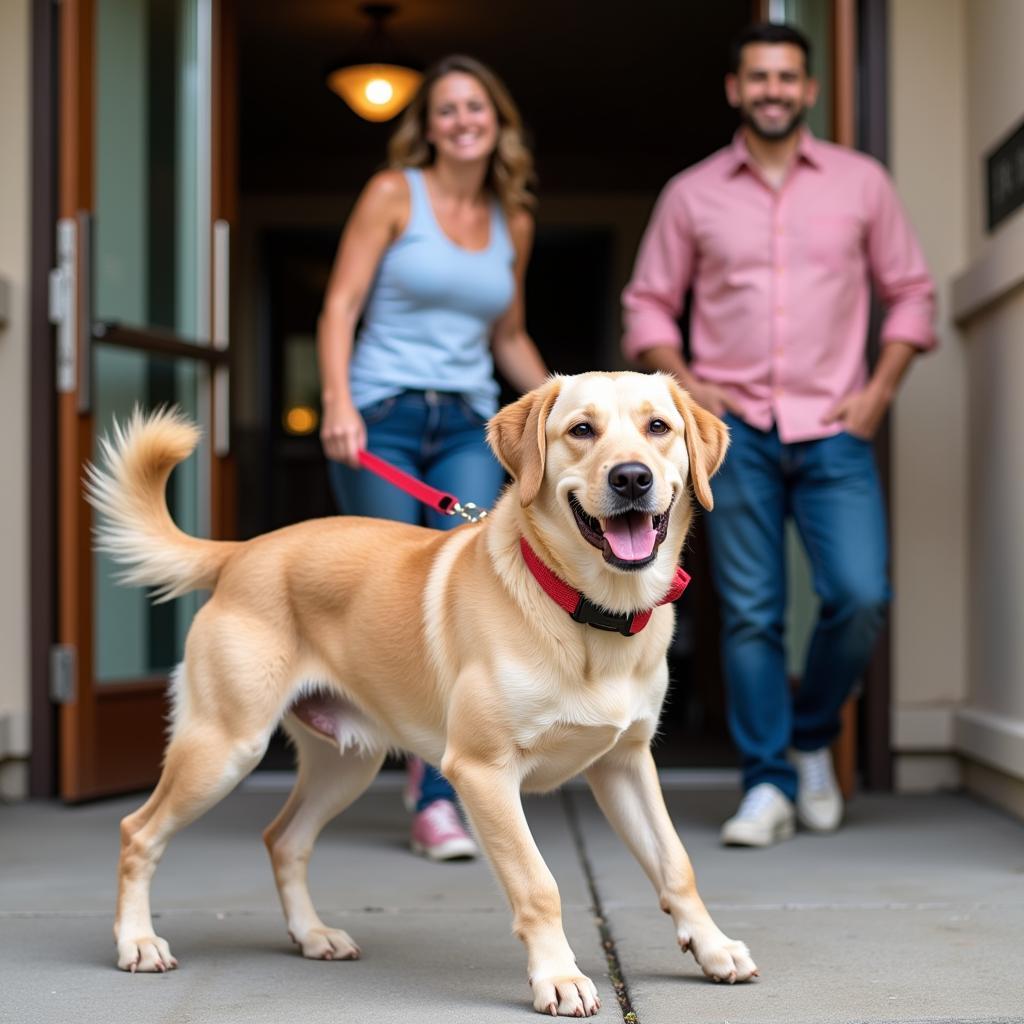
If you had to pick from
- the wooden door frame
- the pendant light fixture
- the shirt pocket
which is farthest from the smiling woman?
the pendant light fixture

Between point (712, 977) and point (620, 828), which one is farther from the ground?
point (620, 828)

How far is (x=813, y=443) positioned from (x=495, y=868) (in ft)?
6.16

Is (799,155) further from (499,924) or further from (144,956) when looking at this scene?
(144,956)

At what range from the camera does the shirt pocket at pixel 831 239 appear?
3.92 meters

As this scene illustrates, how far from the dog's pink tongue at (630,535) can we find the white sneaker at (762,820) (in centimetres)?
162

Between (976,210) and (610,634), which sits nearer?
(610,634)

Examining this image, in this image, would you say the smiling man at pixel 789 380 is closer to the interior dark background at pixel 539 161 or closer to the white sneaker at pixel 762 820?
the white sneaker at pixel 762 820

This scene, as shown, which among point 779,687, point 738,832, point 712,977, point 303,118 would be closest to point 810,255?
point 779,687

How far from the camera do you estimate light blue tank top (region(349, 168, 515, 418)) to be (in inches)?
150

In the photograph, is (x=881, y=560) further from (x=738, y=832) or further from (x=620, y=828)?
(x=620, y=828)

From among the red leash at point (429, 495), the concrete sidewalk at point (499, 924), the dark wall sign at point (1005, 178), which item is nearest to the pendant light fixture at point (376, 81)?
the dark wall sign at point (1005, 178)

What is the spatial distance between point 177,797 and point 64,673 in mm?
1951

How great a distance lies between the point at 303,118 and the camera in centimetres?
864

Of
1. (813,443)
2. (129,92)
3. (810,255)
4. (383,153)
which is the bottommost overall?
(813,443)
